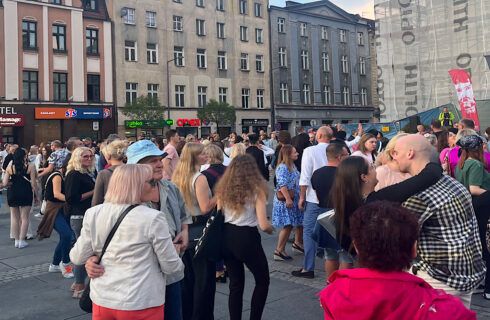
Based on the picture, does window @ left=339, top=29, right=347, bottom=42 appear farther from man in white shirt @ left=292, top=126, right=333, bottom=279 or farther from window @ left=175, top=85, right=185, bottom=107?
man in white shirt @ left=292, top=126, right=333, bottom=279

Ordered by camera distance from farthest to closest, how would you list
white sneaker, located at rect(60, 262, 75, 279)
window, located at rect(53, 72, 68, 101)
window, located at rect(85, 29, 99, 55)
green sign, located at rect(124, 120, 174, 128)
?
window, located at rect(85, 29, 99, 55), green sign, located at rect(124, 120, 174, 128), window, located at rect(53, 72, 68, 101), white sneaker, located at rect(60, 262, 75, 279)

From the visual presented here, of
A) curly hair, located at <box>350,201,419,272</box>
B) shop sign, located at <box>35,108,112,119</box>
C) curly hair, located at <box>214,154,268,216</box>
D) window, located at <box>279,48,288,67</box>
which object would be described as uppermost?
window, located at <box>279,48,288,67</box>

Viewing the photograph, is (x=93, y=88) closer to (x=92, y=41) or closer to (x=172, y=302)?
(x=92, y=41)

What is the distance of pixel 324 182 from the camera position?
581 centimetres

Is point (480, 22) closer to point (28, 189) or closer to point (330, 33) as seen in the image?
point (28, 189)

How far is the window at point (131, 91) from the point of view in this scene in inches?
1528

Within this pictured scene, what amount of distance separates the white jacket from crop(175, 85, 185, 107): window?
38696 mm

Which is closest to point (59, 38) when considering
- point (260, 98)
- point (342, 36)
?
point (260, 98)

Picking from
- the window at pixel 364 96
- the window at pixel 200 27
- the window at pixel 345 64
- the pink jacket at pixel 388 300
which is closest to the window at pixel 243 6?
the window at pixel 200 27

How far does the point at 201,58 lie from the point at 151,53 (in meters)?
4.90

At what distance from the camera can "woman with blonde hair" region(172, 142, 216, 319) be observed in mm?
4781

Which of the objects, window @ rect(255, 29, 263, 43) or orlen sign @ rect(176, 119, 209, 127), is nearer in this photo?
orlen sign @ rect(176, 119, 209, 127)

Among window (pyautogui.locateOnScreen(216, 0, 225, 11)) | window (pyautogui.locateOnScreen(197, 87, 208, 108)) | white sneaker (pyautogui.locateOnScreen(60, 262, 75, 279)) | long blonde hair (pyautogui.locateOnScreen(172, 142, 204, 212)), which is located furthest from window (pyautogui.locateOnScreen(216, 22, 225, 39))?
long blonde hair (pyautogui.locateOnScreen(172, 142, 204, 212))

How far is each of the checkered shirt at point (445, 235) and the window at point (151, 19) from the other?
39358mm
